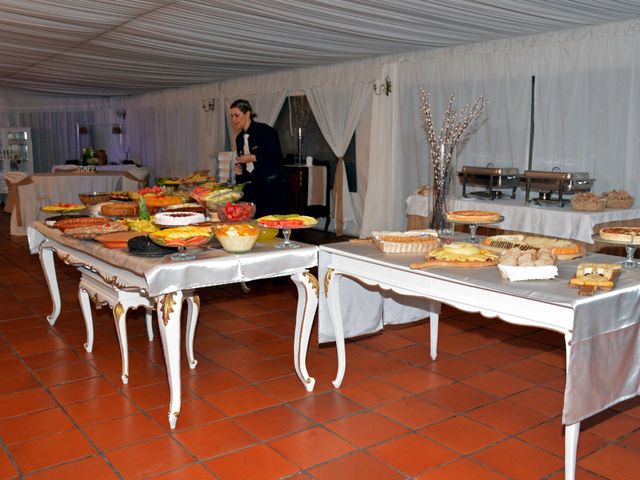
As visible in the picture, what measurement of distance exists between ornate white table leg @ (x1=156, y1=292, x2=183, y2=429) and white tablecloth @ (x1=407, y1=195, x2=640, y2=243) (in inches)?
98.8

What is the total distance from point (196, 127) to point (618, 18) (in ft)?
23.9

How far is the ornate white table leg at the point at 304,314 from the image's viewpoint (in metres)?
2.83

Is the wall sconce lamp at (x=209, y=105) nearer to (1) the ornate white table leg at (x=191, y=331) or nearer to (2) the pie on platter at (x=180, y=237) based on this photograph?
(1) the ornate white table leg at (x=191, y=331)

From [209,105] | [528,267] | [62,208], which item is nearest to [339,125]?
[209,105]

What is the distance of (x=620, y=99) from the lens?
4.92 m

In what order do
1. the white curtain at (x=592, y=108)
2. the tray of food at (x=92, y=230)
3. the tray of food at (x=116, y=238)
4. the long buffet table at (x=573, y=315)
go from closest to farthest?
1. the long buffet table at (x=573, y=315)
2. the tray of food at (x=116, y=238)
3. the tray of food at (x=92, y=230)
4. the white curtain at (x=592, y=108)

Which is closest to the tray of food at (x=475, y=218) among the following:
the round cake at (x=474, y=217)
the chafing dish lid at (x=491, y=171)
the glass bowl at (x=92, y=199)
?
the round cake at (x=474, y=217)

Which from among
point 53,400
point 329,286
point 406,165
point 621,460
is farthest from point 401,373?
point 406,165

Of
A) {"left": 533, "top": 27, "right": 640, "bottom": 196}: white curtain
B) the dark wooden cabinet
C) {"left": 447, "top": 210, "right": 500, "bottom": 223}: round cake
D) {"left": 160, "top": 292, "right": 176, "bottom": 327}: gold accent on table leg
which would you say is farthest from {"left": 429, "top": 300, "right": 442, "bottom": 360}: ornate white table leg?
the dark wooden cabinet

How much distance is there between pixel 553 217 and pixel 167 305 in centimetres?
310

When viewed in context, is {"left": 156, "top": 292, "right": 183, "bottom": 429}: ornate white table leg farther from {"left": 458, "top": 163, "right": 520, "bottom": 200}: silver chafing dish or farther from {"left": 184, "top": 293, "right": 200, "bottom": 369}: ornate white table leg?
{"left": 458, "top": 163, "right": 520, "bottom": 200}: silver chafing dish

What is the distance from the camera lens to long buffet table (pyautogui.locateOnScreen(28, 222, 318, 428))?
245cm

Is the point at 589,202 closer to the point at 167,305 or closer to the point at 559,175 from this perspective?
the point at 559,175

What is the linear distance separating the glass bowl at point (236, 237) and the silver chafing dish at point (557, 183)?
2914mm
